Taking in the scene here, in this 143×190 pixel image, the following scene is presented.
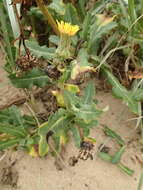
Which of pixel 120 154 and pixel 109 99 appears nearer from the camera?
pixel 120 154

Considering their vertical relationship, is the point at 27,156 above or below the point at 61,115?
below

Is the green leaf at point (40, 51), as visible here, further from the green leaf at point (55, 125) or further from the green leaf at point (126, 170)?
the green leaf at point (126, 170)

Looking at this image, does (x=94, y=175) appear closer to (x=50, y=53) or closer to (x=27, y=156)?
(x=27, y=156)

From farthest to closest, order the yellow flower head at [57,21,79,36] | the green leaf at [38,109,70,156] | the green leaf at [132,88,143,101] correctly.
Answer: the green leaf at [132,88,143,101] → the green leaf at [38,109,70,156] → the yellow flower head at [57,21,79,36]

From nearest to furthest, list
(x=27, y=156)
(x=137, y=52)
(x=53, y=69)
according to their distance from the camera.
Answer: (x=53, y=69) < (x=27, y=156) < (x=137, y=52)

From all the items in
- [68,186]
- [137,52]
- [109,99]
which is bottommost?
[68,186]

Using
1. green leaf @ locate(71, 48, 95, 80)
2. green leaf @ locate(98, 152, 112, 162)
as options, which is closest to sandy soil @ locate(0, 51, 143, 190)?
green leaf @ locate(98, 152, 112, 162)

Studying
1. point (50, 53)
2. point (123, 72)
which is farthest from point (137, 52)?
point (50, 53)

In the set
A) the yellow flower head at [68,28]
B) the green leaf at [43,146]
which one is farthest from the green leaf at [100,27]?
the green leaf at [43,146]

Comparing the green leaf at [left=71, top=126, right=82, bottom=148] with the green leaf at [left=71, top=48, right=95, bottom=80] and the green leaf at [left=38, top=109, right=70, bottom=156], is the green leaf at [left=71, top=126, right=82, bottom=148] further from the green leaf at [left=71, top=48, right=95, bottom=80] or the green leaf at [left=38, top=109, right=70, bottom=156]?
the green leaf at [left=71, top=48, right=95, bottom=80]
